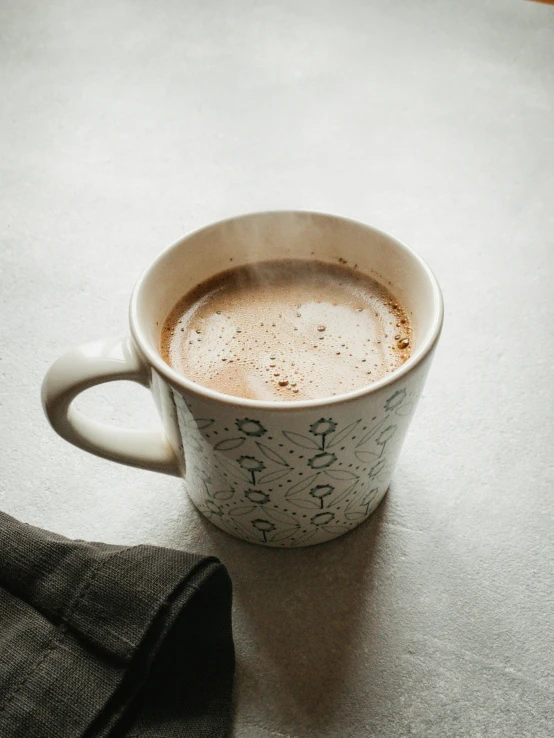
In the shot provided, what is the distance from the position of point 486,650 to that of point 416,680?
66 millimetres

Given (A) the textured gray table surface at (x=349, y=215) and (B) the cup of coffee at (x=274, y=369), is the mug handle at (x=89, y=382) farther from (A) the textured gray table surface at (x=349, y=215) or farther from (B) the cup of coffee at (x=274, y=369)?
(A) the textured gray table surface at (x=349, y=215)

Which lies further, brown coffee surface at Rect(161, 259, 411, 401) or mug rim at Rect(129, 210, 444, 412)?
brown coffee surface at Rect(161, 259, 411, 401)

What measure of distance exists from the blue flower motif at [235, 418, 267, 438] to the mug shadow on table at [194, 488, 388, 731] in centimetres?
19

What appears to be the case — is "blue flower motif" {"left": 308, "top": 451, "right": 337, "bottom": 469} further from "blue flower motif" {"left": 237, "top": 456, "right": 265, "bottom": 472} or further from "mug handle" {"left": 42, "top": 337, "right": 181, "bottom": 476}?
"mug handle" {"left": 42, "top": 337, "right": 181, "bottom": 476}

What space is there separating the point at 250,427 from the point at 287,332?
6.8 inches

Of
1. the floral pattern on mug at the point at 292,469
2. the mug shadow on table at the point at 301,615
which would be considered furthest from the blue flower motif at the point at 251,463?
the mug shadow on table at the point at 301,615

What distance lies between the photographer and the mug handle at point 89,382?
1.76ft

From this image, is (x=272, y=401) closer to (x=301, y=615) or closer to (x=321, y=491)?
(x=321, y=491)

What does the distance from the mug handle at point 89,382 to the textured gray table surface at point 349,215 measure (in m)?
0.11

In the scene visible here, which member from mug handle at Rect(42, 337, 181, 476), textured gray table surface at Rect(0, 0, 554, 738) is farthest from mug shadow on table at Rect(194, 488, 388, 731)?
mug handle at Rect(42, 337, 181, 476)

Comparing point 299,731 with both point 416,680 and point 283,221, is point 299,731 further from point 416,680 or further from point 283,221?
point 283,221

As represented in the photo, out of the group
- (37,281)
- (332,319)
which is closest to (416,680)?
(332,319)

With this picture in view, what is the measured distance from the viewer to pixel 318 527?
615 mm

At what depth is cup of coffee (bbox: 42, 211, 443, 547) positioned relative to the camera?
51 centimetres
